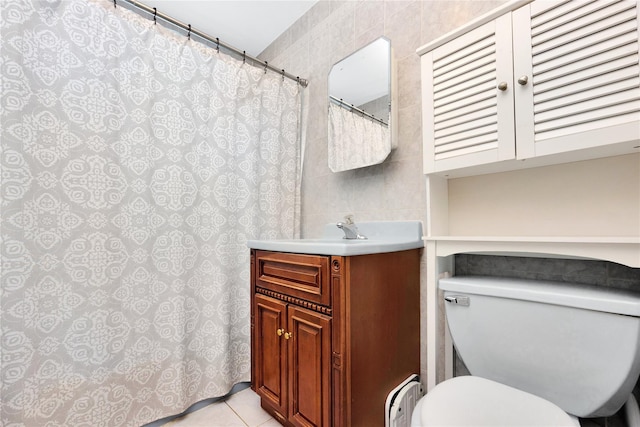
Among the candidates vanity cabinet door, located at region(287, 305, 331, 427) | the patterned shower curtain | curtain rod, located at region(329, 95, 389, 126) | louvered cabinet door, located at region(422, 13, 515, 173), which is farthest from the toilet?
the patterned shower curtain

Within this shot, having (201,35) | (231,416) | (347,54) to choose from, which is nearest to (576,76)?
(347,54)

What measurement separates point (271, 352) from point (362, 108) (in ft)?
4.18

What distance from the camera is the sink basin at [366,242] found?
977 mm

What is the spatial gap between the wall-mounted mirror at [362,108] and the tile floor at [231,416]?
131 centimetres

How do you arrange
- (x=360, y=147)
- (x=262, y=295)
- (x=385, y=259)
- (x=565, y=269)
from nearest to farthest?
(x=565, y=269) < (x=385, y=259) < (x=262, y=295) < (x=360, y=147)

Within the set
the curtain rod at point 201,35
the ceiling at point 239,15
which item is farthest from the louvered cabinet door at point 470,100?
the ceiling at point 239,15

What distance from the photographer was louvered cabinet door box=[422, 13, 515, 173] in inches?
35.3

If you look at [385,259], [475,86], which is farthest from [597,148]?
[385,259]

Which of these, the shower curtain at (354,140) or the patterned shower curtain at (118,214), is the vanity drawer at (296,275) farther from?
the shower curtain at (354,140)

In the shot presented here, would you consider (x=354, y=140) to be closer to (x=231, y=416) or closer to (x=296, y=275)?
(x=296, y=275)

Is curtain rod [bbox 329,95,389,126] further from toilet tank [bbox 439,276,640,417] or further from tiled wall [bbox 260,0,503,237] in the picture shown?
toilet tank [bbox 439,276,640,417]

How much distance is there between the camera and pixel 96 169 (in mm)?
1198

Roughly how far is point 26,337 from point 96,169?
0.67m

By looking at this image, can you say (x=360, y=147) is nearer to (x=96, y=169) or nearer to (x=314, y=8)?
(x=314, y=8)
